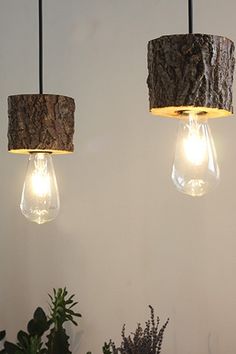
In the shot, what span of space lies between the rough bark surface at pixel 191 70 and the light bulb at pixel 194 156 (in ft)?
0.21

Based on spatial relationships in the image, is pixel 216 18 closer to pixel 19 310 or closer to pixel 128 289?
pixel 128 289

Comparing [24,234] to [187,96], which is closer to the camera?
[187,96]

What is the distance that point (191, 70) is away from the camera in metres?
0.99

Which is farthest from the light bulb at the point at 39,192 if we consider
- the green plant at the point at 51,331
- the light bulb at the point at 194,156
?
the green plant at the point at 51,331

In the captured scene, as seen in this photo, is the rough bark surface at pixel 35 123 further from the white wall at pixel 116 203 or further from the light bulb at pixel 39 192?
the white wall at pixel 116 203

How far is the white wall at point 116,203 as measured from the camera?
198 cm

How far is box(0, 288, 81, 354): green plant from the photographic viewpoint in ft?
6.41

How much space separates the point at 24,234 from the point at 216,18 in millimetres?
1019

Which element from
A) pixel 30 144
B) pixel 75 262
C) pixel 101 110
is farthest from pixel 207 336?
pixel 30 144

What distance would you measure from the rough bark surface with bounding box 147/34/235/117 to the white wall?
3.19 ft

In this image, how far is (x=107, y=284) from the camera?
6.97 ft

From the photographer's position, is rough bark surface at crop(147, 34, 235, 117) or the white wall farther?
the white wall

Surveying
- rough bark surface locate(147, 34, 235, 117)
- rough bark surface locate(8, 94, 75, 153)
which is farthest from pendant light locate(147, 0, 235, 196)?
rough bark surface locate(8, 94, 75, 153)

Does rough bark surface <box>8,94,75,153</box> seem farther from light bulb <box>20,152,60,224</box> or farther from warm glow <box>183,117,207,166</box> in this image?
warm glow <box>183,117,207,166</box>
